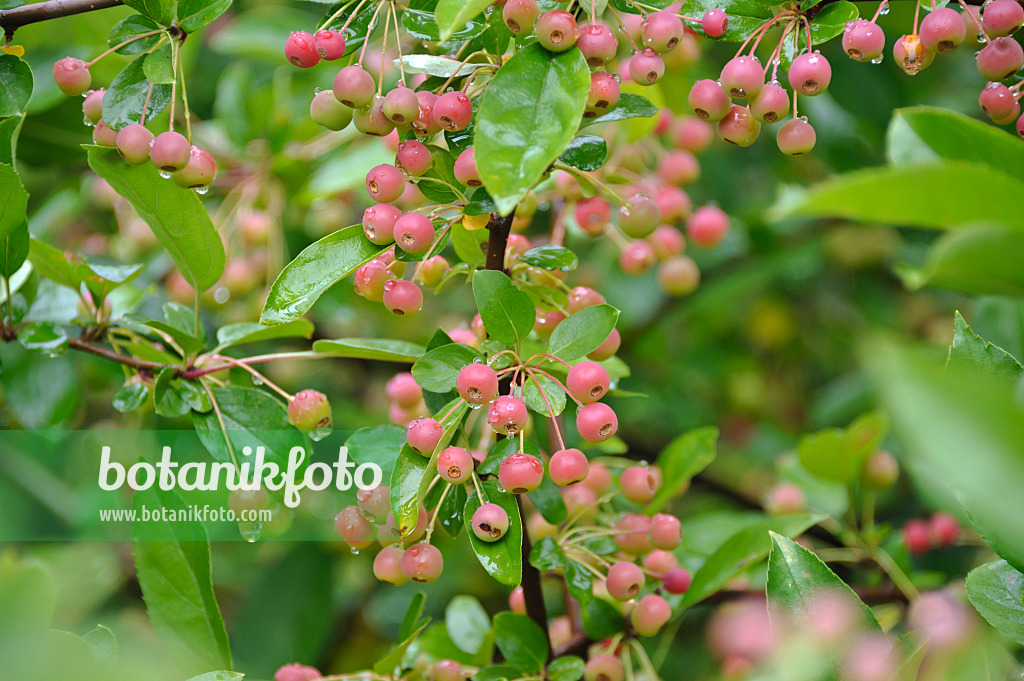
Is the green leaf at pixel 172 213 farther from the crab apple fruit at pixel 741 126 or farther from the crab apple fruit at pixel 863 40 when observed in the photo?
the crab apple fruit at pixel 863 40

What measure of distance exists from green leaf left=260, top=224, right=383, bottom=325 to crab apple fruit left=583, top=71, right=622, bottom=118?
267 millimetres

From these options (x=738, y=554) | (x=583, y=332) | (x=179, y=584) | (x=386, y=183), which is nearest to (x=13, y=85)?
(x=386, y=183)

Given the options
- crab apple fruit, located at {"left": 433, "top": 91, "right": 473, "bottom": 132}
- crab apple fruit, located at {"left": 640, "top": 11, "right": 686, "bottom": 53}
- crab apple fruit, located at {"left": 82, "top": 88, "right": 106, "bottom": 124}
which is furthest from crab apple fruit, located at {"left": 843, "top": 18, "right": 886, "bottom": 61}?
crab apple fruit, located at {"left": 82, "top": 88, "right": 106, "bottom": 124}

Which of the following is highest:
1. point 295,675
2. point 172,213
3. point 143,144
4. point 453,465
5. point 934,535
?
point 143,144

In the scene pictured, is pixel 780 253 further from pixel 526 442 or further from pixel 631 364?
pixel 526 442

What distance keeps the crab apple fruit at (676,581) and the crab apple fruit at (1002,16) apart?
0.71 metres

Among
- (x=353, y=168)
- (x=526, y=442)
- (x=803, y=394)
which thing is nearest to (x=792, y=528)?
(x=526, y=442)

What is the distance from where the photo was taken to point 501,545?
2.48 ft

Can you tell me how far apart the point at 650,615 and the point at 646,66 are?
24.9 inches

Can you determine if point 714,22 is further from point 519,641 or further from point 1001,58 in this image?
point 519,641

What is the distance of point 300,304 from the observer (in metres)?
0.77

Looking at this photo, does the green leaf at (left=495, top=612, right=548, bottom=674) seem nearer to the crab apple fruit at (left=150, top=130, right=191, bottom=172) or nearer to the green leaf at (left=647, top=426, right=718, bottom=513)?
the green leaf at (left=647, top=426, right=718, bottom=513)

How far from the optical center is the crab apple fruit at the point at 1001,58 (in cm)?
77

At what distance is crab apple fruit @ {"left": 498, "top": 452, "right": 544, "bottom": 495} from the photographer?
73cm
